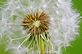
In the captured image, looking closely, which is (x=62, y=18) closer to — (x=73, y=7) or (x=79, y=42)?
(x=73, y=7)

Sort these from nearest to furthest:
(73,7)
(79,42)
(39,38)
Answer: (39,38), (73,7), (79,42)

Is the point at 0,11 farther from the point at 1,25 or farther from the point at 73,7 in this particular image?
the point at 73,7

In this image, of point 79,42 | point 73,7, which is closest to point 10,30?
point 73,7

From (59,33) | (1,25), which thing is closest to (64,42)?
(59,33)

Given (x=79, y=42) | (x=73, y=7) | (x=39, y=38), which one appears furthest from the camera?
(x=79, y=42)

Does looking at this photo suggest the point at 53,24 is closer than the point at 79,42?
Yes

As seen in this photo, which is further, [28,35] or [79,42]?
[79,42]
